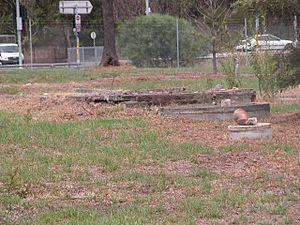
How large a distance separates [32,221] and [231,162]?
3.81 metres

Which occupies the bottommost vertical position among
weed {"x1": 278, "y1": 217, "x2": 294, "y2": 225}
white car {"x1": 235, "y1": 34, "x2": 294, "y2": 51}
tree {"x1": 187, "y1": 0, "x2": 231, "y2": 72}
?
weed {"x1": 278, "y1": 217, "x2": 294, "y2": 225}

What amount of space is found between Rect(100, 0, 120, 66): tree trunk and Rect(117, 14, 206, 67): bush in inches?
79.1

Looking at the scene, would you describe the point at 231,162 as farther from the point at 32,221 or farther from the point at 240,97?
the point at 240,97

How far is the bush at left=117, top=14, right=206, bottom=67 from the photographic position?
1511 inches

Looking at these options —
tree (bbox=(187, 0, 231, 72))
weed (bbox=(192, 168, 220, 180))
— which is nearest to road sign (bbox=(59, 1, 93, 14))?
tree (bbox=(187, 0, 231, 72))

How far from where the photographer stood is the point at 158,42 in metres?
38.2

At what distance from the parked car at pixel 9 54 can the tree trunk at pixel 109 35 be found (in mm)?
13036

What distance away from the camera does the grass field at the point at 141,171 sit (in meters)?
7.34

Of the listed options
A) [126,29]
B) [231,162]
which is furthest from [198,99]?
[126,29]

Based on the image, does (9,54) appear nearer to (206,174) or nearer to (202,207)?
(206,174)

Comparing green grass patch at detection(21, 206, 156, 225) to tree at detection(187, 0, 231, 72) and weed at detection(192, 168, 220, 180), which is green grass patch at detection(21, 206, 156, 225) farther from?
tree at detection(187, 0, 231, 72)

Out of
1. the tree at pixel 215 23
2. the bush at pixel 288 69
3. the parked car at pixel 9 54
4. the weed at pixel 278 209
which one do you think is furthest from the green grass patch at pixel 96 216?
the parked car at pixel 9 54

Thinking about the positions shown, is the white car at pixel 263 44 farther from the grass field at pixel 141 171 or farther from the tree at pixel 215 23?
the tree at pixel 215 23

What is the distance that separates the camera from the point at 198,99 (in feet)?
52.7
